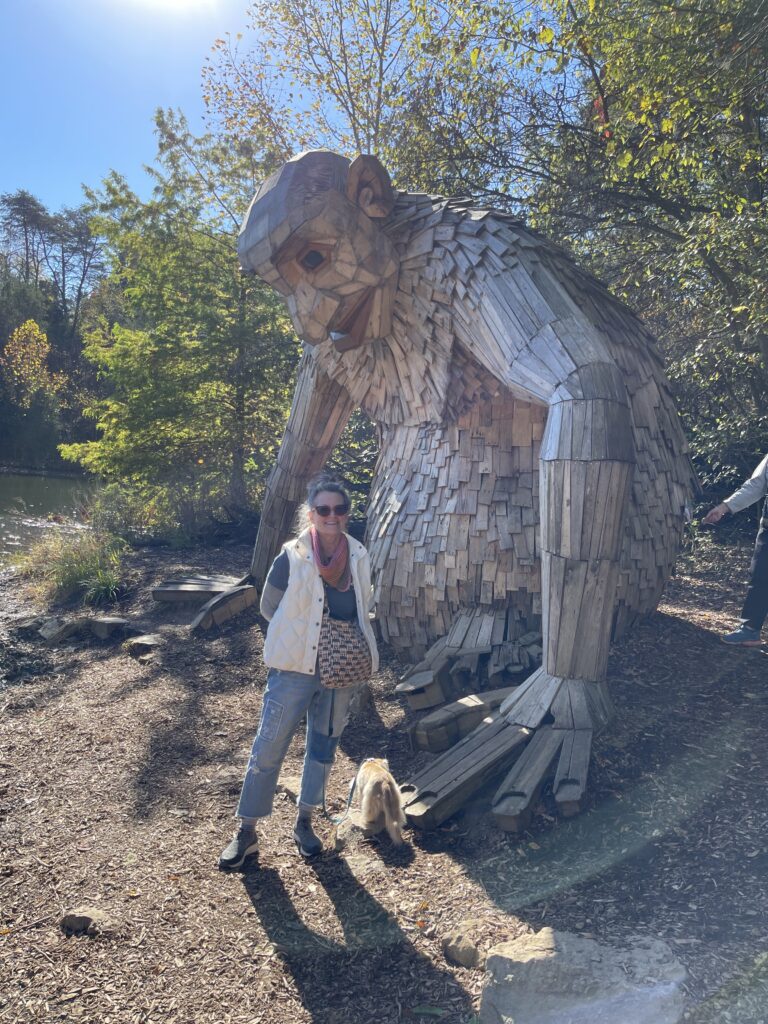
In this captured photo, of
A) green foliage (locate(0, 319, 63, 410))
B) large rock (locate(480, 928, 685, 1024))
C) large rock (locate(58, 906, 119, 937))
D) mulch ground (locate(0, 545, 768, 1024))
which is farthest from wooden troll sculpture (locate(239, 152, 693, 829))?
green foliage (locate(0, 319, 63, 410))

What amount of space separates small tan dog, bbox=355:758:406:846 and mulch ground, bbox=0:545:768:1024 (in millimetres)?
82

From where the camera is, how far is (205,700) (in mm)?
4383

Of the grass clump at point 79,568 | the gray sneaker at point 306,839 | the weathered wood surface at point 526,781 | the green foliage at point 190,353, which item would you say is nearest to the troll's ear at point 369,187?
the weathered wood surface at point 526,781

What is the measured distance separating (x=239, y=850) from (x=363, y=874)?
426 mm

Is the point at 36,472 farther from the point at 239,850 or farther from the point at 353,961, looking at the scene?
the point at 353,961

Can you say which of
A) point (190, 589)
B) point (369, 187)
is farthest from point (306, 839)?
point (190, 589)

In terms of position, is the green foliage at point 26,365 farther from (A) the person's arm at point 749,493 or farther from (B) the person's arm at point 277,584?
(B) the person's arm at point 277,584

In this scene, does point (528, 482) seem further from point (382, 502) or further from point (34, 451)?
point (34, 451)

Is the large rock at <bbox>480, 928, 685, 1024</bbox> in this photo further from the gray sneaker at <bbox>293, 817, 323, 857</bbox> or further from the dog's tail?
the gray sneaker at <bbox>293, 817, 323, 857</bbox>

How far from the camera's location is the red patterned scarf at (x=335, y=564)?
2.64m

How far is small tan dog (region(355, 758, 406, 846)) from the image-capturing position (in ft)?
8.75

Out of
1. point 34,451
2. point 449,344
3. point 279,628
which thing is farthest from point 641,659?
point 34,451

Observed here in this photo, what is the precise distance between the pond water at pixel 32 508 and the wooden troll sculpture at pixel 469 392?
678cm

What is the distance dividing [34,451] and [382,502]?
77.4 feet
